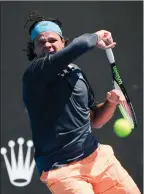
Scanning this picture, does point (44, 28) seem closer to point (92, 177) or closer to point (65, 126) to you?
point (65, 126)

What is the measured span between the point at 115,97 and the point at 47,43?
0.51m

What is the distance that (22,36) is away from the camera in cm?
545

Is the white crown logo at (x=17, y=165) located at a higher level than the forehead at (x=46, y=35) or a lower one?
lower

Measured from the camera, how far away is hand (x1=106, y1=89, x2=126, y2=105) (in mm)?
3105

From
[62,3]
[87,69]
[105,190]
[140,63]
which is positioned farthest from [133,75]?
[105,190]

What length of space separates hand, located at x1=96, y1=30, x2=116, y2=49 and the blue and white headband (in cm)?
31

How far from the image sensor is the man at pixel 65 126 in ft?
9.58

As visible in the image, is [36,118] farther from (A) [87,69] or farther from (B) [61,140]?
(A) [87,69]

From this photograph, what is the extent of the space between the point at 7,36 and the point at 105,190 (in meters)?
2.79

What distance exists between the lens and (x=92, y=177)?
3.01m

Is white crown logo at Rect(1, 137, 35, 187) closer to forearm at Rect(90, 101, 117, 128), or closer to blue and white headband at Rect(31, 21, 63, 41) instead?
forearm at Rect(90, 101, 117, 128)

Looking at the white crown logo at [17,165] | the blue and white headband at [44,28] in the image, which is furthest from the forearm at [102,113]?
the white crown logo at [17,165]

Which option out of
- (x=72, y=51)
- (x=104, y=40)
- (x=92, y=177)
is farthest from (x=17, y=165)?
(x=72, y=51)

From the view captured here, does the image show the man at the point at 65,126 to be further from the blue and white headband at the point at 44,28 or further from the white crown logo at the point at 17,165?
the white crown logo at the point at 17,165
